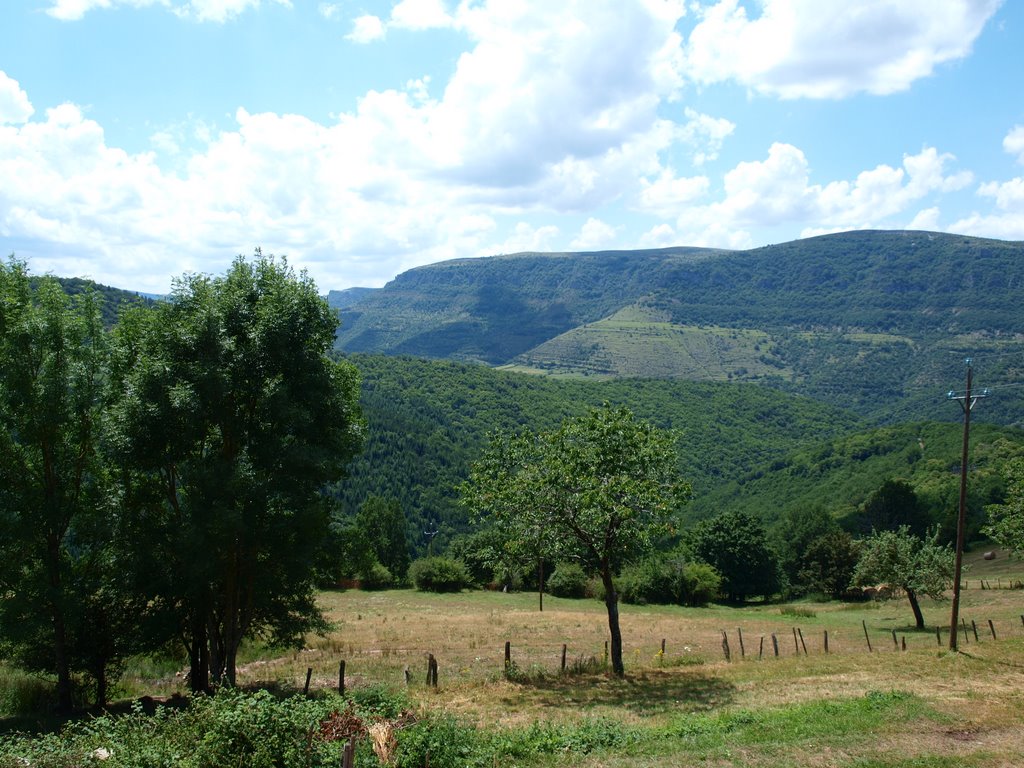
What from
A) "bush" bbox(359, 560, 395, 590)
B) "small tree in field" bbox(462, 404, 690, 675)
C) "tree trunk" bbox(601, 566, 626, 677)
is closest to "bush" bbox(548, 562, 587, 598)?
"bush" bbox(359, 560, 395, 590)

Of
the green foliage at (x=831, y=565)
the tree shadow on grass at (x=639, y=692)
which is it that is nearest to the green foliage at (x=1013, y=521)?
the tree shadow on grass at (x=639, y=692)

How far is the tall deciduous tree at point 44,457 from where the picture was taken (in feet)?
57.2

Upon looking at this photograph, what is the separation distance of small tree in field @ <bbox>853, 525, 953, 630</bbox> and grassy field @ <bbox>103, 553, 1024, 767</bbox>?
226 centimetres

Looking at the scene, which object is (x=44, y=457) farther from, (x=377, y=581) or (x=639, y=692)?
(x=377, y=581)

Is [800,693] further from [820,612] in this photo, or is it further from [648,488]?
[820,612]

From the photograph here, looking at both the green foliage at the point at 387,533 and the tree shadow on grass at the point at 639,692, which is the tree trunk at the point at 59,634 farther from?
the green foliage at the point at 387,533

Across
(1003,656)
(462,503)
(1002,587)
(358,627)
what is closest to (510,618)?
(358,627)

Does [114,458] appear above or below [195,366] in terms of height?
below

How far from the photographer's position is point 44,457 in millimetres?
18484

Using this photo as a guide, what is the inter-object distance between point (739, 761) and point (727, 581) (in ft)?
214

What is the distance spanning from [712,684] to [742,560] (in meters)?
57.9

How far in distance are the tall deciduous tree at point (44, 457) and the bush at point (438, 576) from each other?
4879 centimetres

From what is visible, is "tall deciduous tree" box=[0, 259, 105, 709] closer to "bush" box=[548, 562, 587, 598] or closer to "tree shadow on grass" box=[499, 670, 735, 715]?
"tree shadow on grass" box=[499, 670, 735, 715]

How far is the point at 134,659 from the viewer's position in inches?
947
